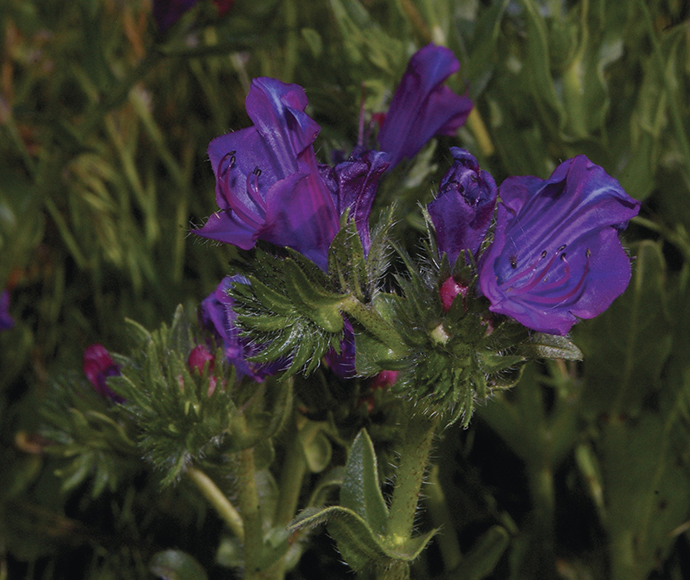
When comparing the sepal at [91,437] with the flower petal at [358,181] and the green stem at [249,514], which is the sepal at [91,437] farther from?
the flower petal at [358,181]

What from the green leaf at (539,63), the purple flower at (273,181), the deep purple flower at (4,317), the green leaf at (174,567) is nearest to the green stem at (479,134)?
the green leaf at (539,63)

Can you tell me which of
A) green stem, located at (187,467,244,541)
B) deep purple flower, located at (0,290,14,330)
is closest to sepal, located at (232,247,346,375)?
green stem, located at (187,467,244,541)

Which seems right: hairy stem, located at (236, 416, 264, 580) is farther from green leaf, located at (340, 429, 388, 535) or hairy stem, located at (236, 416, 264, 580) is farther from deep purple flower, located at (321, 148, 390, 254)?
deep purple flower, located at (321, 148, 390, 254)

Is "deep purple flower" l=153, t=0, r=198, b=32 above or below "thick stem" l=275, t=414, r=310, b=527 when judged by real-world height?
above

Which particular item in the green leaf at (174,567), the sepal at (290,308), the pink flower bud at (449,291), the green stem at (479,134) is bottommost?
the green leaf at (174,567)

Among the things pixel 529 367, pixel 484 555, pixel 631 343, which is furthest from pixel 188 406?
pixel 631 343

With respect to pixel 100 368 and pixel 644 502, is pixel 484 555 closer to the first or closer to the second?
pixel 644 502

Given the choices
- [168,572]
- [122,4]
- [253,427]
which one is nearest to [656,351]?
[253,427]
